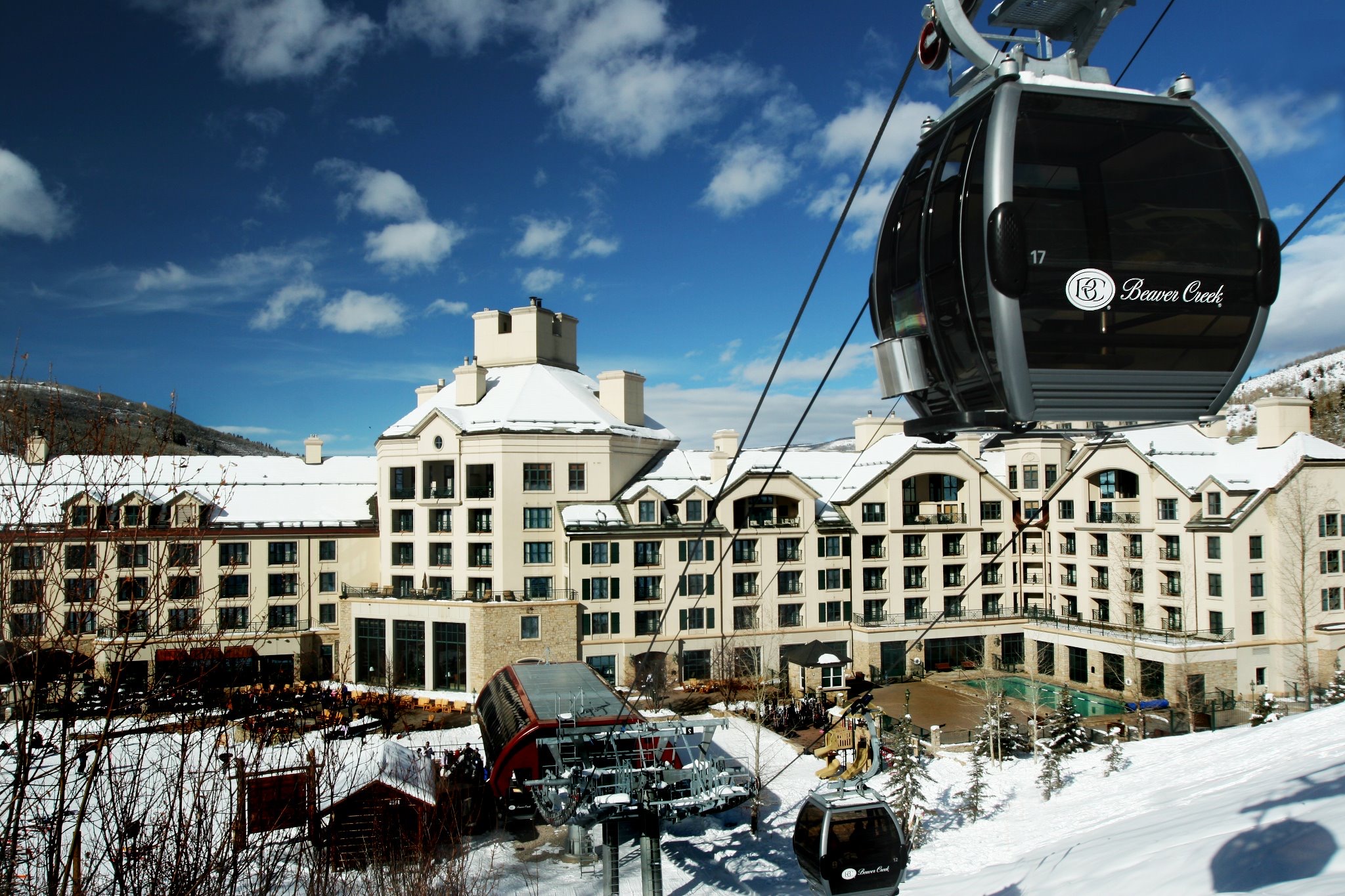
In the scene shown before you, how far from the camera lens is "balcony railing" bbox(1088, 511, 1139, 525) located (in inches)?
1700

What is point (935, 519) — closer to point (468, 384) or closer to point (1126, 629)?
point (1126, 629)

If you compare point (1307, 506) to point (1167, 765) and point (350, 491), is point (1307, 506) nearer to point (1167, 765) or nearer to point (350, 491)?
point (1167, 765)

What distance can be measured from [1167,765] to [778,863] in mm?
11934

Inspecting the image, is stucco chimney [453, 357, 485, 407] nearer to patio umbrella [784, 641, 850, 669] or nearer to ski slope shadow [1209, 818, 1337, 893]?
patio umbrella [784, 641, 850, 669]

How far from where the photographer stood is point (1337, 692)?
31.9 metres

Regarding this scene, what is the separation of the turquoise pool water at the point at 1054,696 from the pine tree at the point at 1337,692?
7.02 m

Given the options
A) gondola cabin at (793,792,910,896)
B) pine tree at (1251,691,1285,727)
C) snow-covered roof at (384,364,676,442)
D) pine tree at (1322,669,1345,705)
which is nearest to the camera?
gondola cabin at (793,792,910,896)

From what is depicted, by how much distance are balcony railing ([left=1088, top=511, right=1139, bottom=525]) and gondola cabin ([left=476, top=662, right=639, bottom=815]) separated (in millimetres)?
28507

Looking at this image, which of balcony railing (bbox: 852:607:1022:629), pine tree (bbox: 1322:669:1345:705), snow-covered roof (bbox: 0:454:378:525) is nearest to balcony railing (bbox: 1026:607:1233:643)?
balcony railing (bbox: 852:607:1022:629)

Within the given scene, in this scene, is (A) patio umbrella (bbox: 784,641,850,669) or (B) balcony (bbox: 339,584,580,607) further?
(B) balcony (bbox: 339,584,580,607)

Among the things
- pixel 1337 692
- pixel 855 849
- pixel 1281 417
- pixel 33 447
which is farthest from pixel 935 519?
pixel 33 447

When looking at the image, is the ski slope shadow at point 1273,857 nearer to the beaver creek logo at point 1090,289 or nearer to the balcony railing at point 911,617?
the beaver creek logo at point 1090,289

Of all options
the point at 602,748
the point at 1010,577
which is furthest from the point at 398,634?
the point at 1010,577

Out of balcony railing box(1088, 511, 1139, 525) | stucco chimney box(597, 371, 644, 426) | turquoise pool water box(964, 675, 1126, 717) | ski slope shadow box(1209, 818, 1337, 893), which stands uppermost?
stucco chimney box(597, 371, 644, 426)
